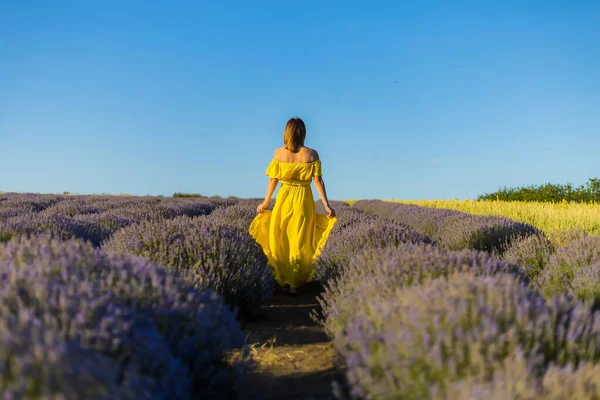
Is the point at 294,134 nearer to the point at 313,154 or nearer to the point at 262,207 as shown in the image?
the point at 313,154

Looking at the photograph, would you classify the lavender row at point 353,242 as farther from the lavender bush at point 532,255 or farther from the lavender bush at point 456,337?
the lavender bush at point 456,337

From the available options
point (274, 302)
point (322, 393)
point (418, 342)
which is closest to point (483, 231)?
point (274, 302)

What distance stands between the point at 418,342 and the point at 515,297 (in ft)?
1.82

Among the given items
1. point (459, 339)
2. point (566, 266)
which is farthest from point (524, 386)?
point (566, 266)

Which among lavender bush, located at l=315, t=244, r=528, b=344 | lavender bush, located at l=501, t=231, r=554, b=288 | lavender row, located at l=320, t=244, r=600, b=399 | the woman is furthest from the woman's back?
lavender row, located at l=320, t=244, r=600, b=399

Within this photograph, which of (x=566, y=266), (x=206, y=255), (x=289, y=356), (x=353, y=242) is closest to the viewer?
(x=289, y=356)

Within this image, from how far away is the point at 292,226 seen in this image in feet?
18.8

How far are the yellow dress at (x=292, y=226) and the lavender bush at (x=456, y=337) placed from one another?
132 inches

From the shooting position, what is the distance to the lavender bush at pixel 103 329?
56.7 inches

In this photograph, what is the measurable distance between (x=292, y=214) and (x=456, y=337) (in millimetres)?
3934

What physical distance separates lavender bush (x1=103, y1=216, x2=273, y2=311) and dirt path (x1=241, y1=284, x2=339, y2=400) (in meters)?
0.31

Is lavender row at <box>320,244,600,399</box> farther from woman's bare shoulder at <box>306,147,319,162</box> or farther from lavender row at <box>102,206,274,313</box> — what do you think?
woman's bare shoulder at <box>306,147,319,162</box>

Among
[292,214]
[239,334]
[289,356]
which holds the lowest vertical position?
[289,356]

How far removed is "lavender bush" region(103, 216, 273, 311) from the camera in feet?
13.1
